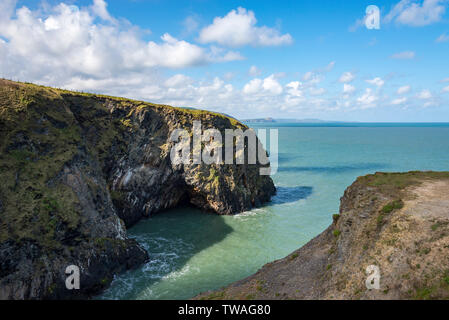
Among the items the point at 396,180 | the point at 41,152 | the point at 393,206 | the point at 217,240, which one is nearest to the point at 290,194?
the point at 217,240

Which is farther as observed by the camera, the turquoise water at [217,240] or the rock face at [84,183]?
the turquoise water at [217,240]

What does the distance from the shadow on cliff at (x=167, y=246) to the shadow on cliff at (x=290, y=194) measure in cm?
1633

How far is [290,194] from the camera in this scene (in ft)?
203

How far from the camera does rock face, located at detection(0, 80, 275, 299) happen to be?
23906 mm

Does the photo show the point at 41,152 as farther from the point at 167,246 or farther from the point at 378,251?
the point at 378,251

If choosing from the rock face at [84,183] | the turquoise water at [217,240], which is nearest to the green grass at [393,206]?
the turquoise water at [217,240]

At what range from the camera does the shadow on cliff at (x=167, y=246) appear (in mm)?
26953

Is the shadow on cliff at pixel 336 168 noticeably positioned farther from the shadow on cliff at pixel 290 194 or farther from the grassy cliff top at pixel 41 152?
the grassy cliff top at pixel 41 152

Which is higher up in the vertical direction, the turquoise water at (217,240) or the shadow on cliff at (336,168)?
the shadow on cliff at (336,168)

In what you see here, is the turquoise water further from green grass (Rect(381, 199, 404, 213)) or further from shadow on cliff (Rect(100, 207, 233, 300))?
green grass (Rect(381, 199, 404, 213))

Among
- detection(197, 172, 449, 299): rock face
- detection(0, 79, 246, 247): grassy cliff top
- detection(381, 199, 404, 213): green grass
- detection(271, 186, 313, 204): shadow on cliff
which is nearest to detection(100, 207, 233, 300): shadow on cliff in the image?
detection(197, 172, 449, 299): rock face

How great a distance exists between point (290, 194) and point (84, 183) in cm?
A: 4413

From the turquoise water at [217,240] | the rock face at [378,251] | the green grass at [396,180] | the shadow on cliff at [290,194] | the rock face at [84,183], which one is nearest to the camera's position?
the rock face at [378,251]
